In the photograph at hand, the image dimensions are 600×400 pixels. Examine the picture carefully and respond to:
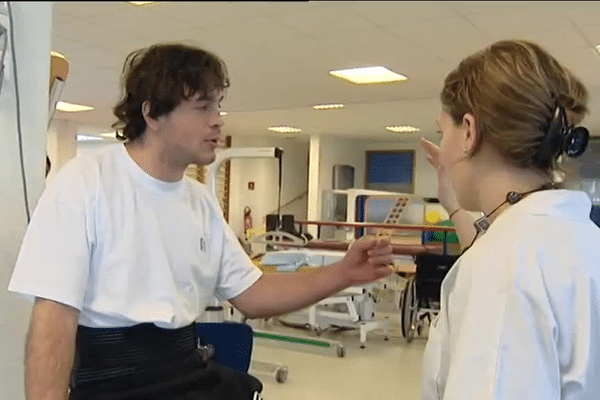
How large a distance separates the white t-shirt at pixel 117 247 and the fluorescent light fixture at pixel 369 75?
15.4 feet

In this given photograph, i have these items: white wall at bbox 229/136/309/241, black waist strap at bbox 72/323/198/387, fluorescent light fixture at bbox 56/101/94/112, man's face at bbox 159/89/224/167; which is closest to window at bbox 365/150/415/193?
white wall at bbox 229/136/309/241

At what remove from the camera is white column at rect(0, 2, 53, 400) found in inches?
61.7

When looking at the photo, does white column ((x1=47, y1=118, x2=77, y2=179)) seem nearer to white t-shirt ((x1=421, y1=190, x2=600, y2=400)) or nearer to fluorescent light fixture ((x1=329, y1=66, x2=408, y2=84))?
fluorescent light fixture ((x1=329, y1=66, x2=408, y2=84))

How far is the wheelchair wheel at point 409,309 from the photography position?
582 cm

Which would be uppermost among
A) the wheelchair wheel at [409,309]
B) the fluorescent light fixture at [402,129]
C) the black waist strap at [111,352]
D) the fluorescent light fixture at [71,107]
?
the fluorescent light fixture at [402,129]

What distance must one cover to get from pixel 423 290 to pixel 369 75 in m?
2.23

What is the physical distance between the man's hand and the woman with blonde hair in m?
0.49

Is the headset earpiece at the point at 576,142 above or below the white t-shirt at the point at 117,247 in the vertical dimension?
above

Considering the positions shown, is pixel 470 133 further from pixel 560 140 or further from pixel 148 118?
pixel 148 118

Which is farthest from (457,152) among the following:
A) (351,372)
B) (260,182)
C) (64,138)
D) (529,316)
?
(260,182)

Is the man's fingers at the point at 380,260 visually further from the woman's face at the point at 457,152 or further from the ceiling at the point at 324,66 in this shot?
the ceiling at the point at 324,66

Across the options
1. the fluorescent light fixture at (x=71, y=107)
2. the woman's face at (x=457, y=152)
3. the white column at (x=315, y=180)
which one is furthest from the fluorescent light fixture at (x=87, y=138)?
the woman's face at (x=457, y=152)

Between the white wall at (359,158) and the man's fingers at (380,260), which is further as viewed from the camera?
the white wall at (359,158)

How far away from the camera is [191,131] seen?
1.42 meters
